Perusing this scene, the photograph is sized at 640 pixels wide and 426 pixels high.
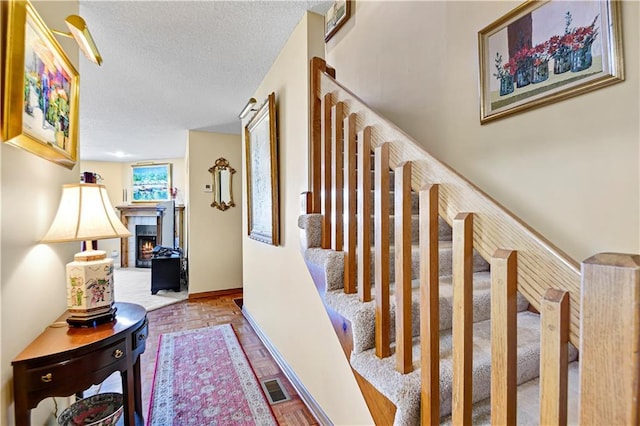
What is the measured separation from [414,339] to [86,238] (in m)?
1.44

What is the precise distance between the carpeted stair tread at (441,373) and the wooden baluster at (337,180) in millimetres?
489

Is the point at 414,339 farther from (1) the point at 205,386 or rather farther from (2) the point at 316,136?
(1) the point at 205,386

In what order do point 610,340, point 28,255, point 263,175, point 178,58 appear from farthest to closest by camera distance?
point 263,175
point 178,58
point 28,255
point 610,340

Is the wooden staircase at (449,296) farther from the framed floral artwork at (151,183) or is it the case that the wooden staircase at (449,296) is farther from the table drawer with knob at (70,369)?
the framed floral artwork at (151,183)

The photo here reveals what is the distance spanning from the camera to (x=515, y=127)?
152 centimetres

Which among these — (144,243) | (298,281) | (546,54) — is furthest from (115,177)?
(546,54)

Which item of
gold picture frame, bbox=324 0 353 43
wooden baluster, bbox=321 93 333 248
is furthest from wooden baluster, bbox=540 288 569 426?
gold picture frame, bbox=324 0 353 43

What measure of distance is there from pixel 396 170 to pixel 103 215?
1.35m

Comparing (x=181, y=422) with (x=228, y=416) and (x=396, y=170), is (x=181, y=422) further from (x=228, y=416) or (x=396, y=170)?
(x=396, y=170)

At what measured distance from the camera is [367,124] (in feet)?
3.90

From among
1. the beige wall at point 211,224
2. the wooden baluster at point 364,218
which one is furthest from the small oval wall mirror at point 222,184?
the wooden baluster at point 364,218

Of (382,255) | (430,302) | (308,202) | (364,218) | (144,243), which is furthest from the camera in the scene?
(144,243)

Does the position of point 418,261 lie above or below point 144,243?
above

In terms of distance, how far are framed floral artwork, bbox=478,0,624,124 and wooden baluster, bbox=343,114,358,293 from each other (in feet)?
2.89
